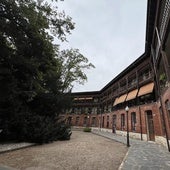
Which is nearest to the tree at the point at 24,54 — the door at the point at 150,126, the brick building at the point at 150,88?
the brick building at the point at 150,88

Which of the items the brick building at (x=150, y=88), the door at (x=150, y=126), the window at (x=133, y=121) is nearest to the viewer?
the brick building at (x=150, y=88)

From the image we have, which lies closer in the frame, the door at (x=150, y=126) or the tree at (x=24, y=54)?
the tree at (x=24, y=54)

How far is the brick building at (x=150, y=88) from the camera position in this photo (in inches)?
359

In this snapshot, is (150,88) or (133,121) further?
(133,121)

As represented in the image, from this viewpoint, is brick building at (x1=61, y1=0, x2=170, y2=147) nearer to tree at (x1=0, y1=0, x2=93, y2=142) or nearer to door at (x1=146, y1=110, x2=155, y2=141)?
door at (x1=146, y1=110, x2=155, y2=141)

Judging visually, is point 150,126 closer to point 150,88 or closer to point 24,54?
point 150,88

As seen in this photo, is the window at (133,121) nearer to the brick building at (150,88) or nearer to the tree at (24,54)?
the brick building at (150,88)

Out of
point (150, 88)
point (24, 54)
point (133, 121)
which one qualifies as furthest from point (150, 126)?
point (24, 54)

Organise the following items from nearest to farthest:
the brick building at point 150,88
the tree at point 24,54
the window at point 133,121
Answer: the tree at point 24,54
the brick building at point 150,88
the window at point 133,121

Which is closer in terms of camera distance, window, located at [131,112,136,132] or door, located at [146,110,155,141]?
door, located at [146,110,155,141]

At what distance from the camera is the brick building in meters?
9.12

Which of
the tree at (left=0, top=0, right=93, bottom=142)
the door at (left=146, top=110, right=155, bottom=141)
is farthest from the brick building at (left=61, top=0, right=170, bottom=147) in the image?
the tree at (left=0, top=0, right=93, bottom=142)

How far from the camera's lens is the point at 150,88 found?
16.0 metres

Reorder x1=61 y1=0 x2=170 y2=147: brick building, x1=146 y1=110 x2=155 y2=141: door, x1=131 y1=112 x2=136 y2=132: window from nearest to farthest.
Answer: x1=61 y1=0 x2=170 y2=147: brick building → x1=146 y1=110 x2=155 y2=141: door → x1=131 y1=112 x2=136 y2=132: window
